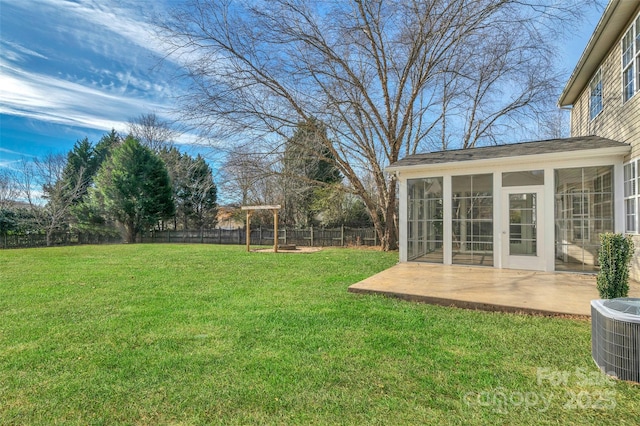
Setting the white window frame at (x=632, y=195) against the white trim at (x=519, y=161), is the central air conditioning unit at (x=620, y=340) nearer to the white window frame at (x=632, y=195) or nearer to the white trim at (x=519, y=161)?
the white window frame at (x=632, y=195)

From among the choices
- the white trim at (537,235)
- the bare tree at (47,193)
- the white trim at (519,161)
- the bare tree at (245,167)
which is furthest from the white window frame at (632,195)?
the bare tree at (47,193)

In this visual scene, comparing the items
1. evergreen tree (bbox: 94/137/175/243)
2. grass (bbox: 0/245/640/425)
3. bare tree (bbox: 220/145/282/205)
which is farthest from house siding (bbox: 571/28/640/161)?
evergreen tree (bbox: 94/137/175/243)

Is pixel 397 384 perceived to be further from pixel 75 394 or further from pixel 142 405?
pixel 75 394

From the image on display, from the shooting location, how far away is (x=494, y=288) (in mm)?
5180

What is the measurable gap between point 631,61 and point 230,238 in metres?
18.8

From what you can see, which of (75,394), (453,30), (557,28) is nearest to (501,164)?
(557,28)

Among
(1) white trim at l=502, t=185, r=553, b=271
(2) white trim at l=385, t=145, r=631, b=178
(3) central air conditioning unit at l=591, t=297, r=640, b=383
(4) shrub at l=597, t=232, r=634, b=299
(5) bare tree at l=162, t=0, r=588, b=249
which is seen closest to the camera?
(3) central air conditioning unit at l=591, t=297, r=640, b=383

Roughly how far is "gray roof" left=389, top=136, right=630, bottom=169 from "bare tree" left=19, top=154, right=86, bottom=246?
906 inches

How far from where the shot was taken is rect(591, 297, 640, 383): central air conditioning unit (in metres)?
2.35

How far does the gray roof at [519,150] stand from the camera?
6.70 metres

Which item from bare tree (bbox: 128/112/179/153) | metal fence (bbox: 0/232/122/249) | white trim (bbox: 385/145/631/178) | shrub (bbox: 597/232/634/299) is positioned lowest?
metal fence (bbox: 0/232/122/249)

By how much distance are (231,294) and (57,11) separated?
862 cm

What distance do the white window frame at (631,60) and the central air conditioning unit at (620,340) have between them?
5.32 meters

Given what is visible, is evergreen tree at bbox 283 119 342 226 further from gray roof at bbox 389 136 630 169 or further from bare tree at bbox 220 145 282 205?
gray roof at bbox 389 136 630 169
